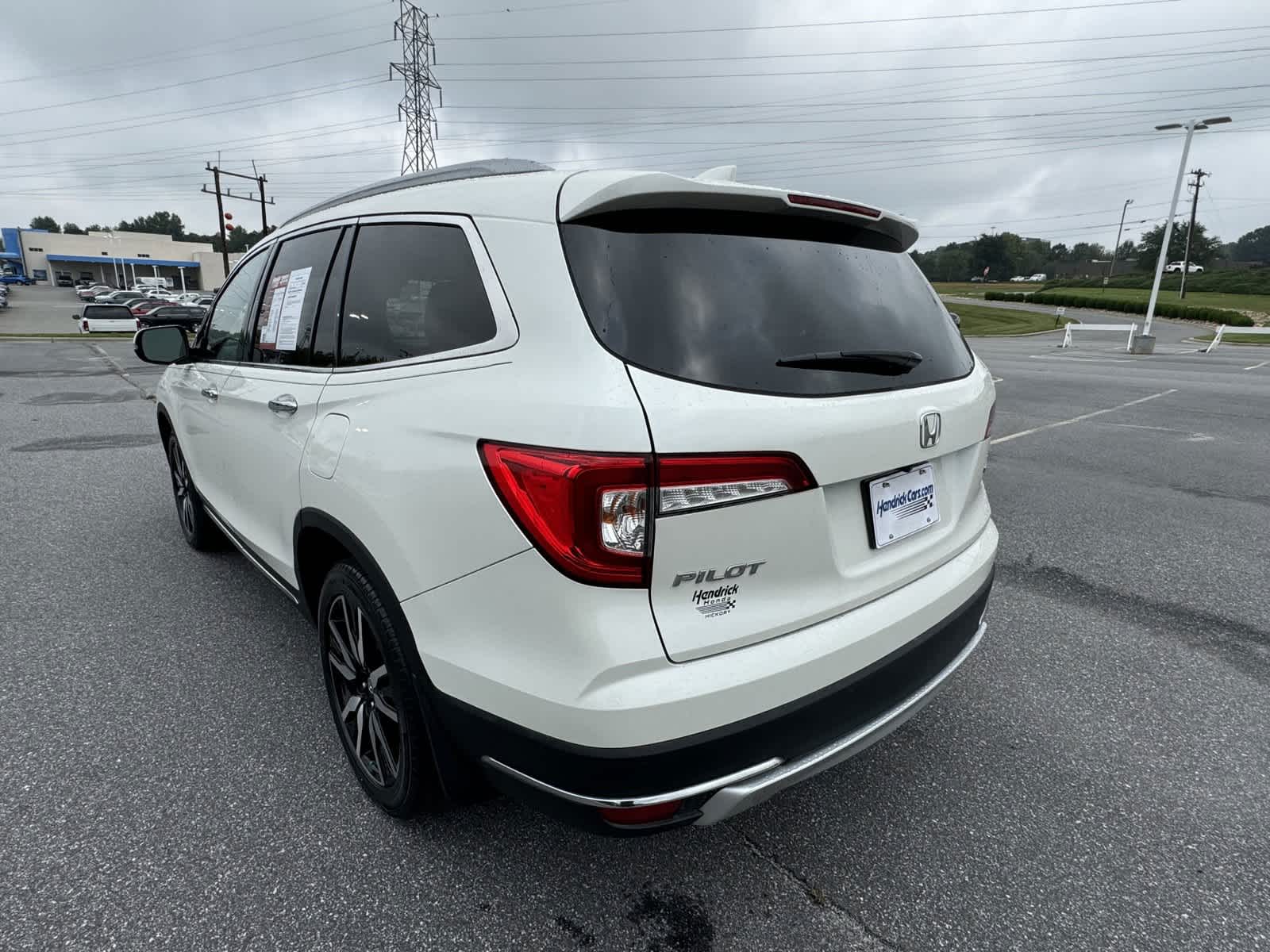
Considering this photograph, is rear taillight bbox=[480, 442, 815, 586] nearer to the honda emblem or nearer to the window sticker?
the honda emblem

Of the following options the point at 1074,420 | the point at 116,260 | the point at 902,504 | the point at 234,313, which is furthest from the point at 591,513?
the point at 116,260

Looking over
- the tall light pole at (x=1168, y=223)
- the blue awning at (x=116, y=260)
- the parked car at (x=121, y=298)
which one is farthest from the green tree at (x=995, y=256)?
the blue awning at (x=116, y=260)

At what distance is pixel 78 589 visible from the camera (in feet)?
12.4

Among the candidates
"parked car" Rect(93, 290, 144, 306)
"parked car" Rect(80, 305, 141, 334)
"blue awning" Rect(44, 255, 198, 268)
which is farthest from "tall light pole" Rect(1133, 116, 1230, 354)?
"blue awning" Rect(44, 255, 198, 268)

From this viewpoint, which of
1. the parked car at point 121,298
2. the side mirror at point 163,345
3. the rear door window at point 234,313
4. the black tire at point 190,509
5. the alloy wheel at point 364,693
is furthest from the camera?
the parked car at point 121,298

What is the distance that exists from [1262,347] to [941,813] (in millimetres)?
34836

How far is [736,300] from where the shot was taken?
1.69 meters

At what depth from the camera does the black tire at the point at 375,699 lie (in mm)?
1864

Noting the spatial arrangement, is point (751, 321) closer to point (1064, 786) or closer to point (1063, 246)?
point (1064, 786)

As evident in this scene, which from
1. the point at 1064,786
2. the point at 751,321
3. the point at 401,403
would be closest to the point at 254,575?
the point at 401,403

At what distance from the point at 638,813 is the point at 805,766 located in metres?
0.42

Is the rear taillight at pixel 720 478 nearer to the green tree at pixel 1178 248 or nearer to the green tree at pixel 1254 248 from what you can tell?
the green tree at pixel 1178 248

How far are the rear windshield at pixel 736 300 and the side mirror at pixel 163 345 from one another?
3.05 metres

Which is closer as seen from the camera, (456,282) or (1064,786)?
(456,282)
